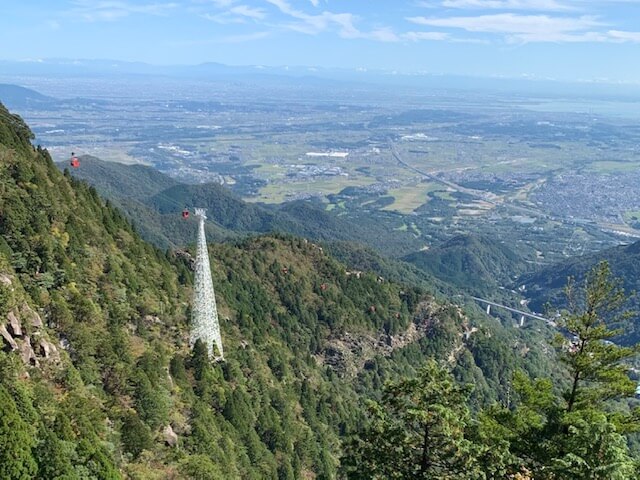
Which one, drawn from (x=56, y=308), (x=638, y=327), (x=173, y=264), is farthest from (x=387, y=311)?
(x=638, y=327)

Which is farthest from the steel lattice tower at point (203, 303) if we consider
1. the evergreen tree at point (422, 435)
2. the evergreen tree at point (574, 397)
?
the evergreen tree at point (574, 397)

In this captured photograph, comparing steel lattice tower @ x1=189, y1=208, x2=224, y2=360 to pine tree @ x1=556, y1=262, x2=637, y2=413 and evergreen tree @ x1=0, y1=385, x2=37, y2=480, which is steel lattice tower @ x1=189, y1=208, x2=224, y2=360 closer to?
evergreen tree @ x1=0, y1=385, x2=37, y2=480

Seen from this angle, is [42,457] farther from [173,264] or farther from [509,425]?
[173,264]

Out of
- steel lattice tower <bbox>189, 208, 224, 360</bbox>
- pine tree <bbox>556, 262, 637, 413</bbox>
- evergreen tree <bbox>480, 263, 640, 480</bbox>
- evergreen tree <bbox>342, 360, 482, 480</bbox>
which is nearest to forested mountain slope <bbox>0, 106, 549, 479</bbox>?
steel lattice tower <bbox>189, 208, 224, 360</bbox>

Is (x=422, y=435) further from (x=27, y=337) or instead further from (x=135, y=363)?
(x=135, y=363)

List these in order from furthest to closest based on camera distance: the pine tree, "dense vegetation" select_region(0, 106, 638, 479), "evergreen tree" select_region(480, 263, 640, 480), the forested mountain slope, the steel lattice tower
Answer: the steel lattice tower, the forested mountain slope, the pine tree, "dense vegetation" select_region(0, 106, 638, 479), "evergreen tree" select_region(480, 263, 640, 480)

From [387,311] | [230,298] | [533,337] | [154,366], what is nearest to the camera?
[154,366]
